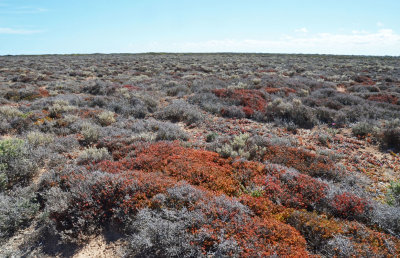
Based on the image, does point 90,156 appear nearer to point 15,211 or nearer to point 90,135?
point 90,135

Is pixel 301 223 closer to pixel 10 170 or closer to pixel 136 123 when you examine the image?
pixel 10 170

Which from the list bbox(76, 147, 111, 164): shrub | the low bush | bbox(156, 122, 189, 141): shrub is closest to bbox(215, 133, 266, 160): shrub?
bbox(156, 122, 189, 141): shrub

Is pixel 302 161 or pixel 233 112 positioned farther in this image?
pixel 233 112

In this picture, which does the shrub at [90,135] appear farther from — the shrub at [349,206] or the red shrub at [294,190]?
the shrub at [349,206]

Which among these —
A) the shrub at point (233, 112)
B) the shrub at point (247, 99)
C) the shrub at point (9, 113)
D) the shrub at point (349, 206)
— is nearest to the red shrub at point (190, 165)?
the shrub at point (349, 206)

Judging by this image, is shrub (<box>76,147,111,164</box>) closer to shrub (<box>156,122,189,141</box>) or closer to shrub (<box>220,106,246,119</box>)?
shrub (<box>156,122,189,141</box>)

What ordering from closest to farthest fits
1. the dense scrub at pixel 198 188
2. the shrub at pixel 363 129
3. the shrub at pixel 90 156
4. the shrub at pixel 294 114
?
the dense scrub at pixel 198 188 → the shrub at pixel 90 156 → the shrub at pixel 363 129 → the shrub at pixel 294 114

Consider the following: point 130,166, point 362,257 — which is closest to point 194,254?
point 362,257

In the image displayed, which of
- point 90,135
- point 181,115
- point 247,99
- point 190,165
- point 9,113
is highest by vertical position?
point 247,99

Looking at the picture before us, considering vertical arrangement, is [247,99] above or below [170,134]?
above

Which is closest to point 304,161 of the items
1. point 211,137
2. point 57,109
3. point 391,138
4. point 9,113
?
point 211,137

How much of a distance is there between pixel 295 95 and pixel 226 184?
37.5 feet

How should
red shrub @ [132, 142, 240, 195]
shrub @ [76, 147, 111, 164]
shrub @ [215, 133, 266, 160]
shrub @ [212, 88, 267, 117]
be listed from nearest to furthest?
red shrub @ [132, 142, 240, 195] → shrub @ [76, 147, 111, 164] → shrub @ [215, 133, 266, 160] → shrub @ [212, 88, 267, 117]

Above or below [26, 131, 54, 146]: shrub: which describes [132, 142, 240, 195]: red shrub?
below
